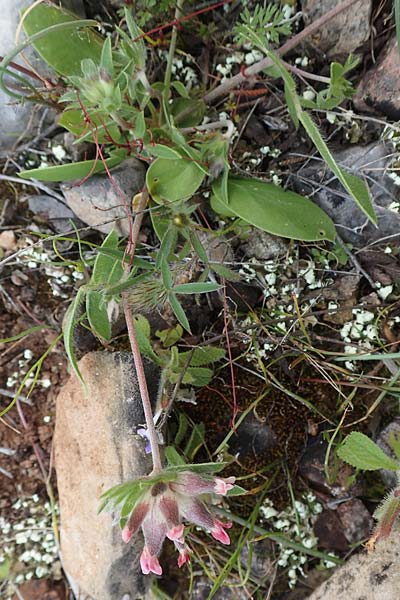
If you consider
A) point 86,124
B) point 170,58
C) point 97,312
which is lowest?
point 97,312

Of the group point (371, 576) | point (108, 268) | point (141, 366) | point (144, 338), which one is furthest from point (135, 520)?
point (371, 576)

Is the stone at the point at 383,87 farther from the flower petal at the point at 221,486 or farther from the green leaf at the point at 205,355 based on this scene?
the flower petal at the point at 221,486

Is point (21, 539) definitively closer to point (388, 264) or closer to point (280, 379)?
point (280, 379)

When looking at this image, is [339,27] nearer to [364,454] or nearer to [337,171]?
[337,171]

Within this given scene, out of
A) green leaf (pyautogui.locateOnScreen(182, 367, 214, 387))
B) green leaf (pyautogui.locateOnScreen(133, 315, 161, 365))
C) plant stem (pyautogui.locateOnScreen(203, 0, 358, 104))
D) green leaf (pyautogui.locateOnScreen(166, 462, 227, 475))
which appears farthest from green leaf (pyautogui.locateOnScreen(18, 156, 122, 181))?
green leaf (pyautogui.locateOnScreen(166, 462, 227, 475))

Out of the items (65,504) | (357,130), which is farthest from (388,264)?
(65,504)

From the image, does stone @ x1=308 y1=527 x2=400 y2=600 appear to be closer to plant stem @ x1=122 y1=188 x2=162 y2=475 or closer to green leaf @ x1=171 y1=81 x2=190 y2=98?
plant stem @ x1=122 y1=188 x2=162 y2=475
